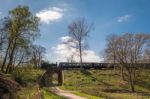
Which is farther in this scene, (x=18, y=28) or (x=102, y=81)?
(x=102, y=81)

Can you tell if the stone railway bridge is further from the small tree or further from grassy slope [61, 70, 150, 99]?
the small tree

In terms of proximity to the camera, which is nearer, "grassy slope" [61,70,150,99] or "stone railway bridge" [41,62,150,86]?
"stone railway bridge" [41,62,150,86]

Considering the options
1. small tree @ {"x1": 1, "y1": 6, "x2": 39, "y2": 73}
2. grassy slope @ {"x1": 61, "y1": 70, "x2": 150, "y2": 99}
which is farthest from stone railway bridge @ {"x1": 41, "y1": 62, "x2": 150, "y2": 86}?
small tree @ {"x1": 1, "y1": 6, "x2": 39, "y2": 73}

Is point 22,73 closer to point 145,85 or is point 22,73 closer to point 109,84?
point 109,84

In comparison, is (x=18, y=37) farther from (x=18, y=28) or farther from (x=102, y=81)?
(x=102, y=81)

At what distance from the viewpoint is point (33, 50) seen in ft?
169

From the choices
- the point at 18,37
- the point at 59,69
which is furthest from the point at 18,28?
the point at 59,69

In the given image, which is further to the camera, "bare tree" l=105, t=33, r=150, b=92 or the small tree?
"bare tree" l=105, t=33, r=150, b=92

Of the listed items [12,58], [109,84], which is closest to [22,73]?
[12,58]

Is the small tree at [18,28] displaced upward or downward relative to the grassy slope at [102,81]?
upward

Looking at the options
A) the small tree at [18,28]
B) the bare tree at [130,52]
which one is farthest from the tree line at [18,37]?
the bare tree at [130,52]

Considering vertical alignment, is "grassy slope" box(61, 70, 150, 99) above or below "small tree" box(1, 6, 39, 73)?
below

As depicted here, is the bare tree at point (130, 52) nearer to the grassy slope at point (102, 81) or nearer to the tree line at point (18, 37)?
the grassy slope at point (102, 81)

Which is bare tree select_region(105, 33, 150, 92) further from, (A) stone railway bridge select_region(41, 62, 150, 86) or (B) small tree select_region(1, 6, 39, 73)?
(B) small tree select_region(1, 6, 39, 73)
